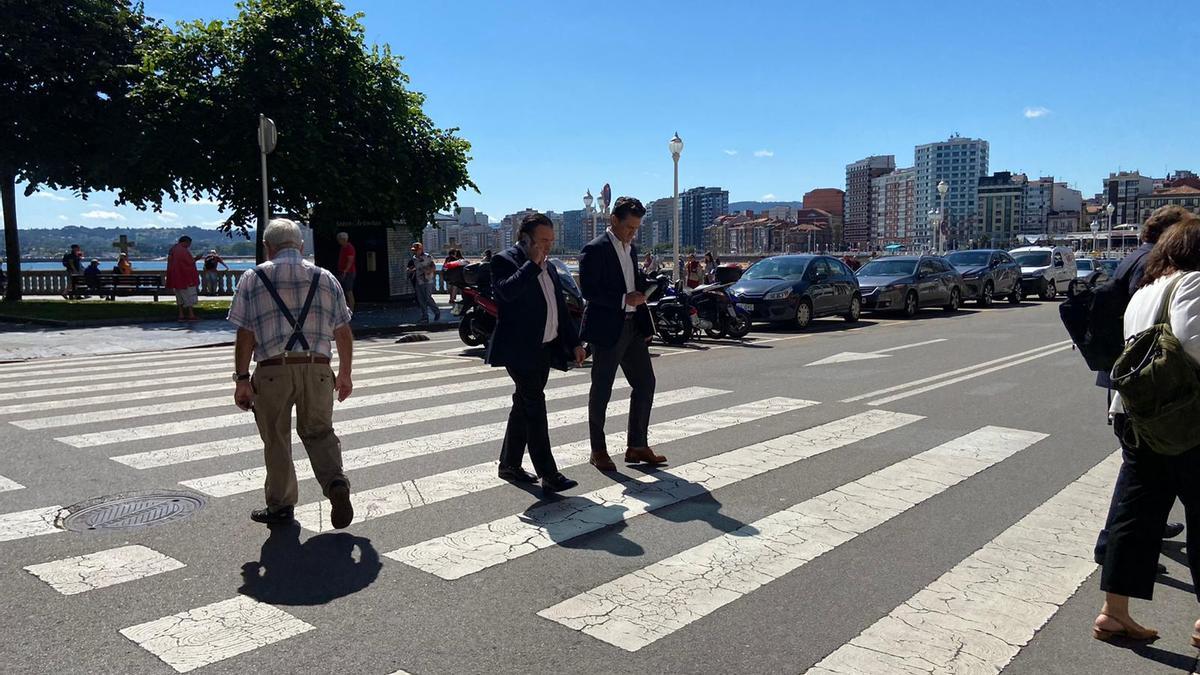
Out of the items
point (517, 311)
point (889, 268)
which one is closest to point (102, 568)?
point (517, 311)

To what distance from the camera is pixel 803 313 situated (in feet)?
60.8

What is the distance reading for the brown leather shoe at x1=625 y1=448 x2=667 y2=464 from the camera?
21.4 feet

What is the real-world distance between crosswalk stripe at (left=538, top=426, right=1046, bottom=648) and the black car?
20991 millimetres

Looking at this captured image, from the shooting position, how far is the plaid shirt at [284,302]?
488cm

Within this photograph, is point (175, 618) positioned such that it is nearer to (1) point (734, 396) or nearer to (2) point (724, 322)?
(1) point (734, 396)

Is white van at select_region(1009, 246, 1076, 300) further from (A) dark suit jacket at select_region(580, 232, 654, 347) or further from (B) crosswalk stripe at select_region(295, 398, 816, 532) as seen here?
(A) dark suit jacket at select_region(580, 232, 654, 347)

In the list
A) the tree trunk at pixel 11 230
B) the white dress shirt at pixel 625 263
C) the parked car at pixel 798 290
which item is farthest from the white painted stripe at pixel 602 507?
the tree trunk at pixel 11 230

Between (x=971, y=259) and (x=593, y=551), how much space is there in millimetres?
26398

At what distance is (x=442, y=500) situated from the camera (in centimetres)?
559

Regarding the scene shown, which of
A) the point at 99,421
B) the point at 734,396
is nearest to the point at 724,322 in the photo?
the point at 734,396

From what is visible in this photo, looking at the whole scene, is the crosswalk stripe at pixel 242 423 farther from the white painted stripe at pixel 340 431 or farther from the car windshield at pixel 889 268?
the car windshield at pixel 889 268

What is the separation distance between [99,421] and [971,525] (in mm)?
7324

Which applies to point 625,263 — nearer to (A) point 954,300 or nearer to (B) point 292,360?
(B) point 292,360

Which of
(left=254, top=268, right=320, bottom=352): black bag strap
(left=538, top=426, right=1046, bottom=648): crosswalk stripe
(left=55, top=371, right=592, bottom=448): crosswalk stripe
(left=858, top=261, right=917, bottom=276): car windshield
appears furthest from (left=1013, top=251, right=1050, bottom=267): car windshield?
(left=254, top=268, right=320, bottom=352): black bag strap
